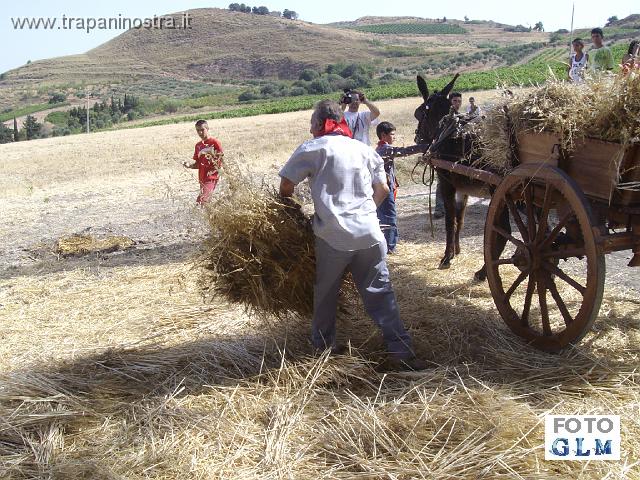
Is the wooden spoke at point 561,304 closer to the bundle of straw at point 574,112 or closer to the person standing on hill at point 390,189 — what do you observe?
the bundle of straw at point 574,112

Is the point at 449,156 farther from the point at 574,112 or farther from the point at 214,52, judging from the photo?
the point at 214,52

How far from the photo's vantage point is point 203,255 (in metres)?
4.25

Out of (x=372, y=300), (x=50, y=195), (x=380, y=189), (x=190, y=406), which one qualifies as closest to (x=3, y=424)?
(x=190, y=406)

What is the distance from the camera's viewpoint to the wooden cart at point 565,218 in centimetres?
365

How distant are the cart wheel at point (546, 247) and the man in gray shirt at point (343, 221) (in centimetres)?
88

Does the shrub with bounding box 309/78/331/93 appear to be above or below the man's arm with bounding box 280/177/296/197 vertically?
above

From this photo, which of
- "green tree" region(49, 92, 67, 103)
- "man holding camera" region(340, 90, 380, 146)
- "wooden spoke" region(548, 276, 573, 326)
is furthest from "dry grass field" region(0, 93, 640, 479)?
"green tree" region(49, 92, 67, 103)

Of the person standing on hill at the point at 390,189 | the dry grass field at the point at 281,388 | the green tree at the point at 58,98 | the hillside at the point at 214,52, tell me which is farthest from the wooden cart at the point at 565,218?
the hillside at the point at 214,52

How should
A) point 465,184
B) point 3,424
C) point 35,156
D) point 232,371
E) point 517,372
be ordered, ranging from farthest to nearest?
point 35,156
point 465,184
point 232,371
point 517,372
point 3,424

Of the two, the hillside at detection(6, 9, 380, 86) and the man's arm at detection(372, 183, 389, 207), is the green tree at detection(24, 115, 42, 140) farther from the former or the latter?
the man's arm at detection(372, 183, 389, 207)

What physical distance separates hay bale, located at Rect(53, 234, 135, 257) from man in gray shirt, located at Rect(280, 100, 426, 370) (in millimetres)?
5454

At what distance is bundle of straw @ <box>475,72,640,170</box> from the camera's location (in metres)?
3.54

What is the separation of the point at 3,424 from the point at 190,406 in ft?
3.41

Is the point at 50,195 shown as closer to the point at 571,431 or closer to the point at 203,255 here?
the point at 203,255
